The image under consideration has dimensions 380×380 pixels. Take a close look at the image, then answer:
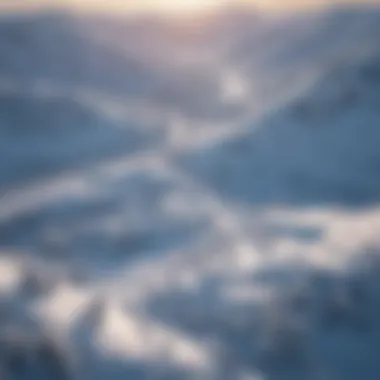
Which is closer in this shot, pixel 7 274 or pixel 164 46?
pixel 7 274

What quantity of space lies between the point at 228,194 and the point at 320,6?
0.63m

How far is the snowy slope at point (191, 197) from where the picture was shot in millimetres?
777

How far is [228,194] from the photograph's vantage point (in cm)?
103

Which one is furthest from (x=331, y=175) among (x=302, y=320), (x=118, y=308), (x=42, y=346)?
(x=42, y=346)

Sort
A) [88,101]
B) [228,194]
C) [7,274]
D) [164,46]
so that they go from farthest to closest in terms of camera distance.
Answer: [164,46]
[88,101]
[228,194]
[7,274]

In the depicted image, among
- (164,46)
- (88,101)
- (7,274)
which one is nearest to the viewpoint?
(7,274)

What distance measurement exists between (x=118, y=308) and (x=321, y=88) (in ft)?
2.11

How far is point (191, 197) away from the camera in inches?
39.8

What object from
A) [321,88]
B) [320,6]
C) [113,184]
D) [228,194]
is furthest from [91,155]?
[320,6]

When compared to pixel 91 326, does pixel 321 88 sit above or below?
above

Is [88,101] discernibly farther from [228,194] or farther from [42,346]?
[42,346]

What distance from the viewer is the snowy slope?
78 cm

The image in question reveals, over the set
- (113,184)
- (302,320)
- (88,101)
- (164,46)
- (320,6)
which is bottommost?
(302,320)

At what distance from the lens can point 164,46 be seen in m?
1.33
